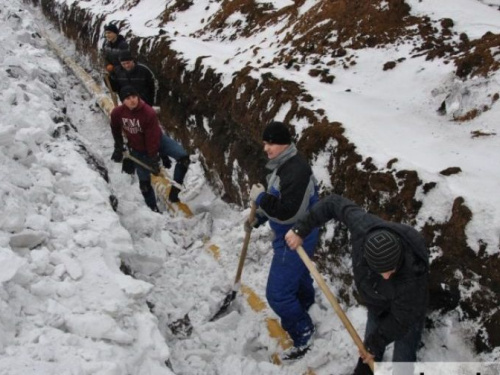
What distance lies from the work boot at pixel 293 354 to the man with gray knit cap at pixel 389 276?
846 mm

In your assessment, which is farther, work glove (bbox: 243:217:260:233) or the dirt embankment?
work glove (bbox: 243:217:260:233)

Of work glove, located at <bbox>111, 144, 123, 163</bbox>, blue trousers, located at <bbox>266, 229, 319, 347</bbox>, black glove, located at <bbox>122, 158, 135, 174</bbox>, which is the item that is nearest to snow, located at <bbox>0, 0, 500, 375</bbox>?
blue trousers, located at <bbox>266, 229, 319, 347</bbox>

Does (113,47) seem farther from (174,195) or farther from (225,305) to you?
(225,305)

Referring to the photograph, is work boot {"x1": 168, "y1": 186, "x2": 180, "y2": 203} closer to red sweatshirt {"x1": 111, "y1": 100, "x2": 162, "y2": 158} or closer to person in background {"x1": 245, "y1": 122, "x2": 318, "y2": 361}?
red sweatshirt {"x1": 111, "y1": 100, "x2": 162, "y2": 158}

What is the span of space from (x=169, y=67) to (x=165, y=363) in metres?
7.66

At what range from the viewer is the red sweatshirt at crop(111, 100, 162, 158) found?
6.70 m

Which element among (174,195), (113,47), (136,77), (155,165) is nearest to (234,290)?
(174,195)

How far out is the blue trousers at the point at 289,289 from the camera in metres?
4.55

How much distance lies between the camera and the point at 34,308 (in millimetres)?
3551

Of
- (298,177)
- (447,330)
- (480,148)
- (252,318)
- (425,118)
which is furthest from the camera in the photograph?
(425,118)

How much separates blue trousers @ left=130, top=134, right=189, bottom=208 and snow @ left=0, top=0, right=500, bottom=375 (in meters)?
0.46

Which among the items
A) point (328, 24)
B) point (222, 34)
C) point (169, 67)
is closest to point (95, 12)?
point (222, 34)

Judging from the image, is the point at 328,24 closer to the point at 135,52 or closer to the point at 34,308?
the point at 135,52

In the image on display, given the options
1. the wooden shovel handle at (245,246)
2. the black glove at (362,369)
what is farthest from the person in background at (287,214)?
the black glove at (362,369)
